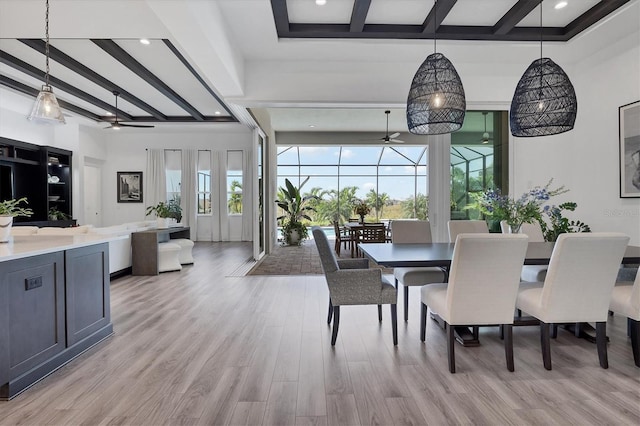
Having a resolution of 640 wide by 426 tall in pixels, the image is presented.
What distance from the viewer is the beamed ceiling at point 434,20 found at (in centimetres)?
367

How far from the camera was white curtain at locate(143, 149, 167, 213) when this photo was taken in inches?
395

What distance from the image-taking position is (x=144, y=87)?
645cm

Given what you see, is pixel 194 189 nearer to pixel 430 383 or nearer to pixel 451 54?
pixel 451 54

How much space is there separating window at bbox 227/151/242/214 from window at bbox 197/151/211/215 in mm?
562

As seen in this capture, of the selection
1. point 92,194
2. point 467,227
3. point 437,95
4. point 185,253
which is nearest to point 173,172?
point 92,194

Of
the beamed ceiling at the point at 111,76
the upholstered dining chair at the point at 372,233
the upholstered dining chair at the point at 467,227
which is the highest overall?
the beamed ceiling at the point at 111,76

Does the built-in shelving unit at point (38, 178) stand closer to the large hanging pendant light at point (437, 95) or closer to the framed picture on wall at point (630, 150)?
the large hanging pendant light at point (437, 95)

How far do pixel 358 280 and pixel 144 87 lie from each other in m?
5.66

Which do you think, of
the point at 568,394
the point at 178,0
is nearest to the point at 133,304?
the point at 178,0

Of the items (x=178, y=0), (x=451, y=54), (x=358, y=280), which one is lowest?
(x=358, y=280)

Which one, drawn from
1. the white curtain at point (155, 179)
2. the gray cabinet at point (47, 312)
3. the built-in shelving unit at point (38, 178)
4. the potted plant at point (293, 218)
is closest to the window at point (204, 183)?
the white curtain at point (155, 179)

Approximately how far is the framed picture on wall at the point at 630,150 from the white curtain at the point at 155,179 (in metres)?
9.76

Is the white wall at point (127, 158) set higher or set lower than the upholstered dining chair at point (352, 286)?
higher

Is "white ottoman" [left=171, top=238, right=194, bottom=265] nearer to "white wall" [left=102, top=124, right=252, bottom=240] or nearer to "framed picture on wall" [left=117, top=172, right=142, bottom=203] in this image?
"white wall" [left=102, top=124, right=252, bottom=240]
